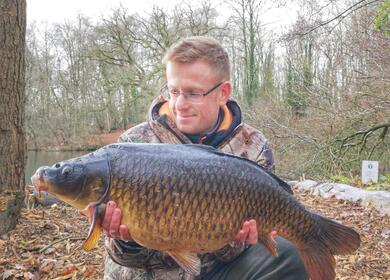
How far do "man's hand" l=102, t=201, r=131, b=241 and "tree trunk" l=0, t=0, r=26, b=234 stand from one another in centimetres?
220

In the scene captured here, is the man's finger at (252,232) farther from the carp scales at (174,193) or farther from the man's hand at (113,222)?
the man's hand at (113,222)

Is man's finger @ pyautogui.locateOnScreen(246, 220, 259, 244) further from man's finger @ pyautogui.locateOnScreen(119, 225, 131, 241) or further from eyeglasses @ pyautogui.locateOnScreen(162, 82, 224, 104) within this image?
eyeglasses @ pyautogui.locateOnScreen(162, 82, 224, 104)

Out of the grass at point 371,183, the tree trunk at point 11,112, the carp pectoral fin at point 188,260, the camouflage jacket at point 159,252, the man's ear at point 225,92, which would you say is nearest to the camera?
the carp pectoral fin at point 188,260

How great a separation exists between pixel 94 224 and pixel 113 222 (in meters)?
0.07

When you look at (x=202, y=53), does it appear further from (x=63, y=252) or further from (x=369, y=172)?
(x=369, y=172)

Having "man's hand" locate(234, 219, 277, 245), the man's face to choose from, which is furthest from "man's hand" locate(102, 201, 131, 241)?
the man's face

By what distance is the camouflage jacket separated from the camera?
6.58ft

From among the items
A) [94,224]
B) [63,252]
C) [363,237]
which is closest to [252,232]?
[94,224]

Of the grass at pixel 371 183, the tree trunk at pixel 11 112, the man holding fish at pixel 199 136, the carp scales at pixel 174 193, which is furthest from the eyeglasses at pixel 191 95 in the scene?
the grass at pixel 371 183

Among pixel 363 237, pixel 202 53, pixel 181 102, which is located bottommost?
pixel 363 237

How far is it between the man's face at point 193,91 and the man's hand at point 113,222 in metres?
0.71

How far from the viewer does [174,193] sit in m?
1.58

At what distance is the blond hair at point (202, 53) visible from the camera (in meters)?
2.10

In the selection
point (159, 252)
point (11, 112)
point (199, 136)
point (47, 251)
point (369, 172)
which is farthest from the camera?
point (369, 172)
